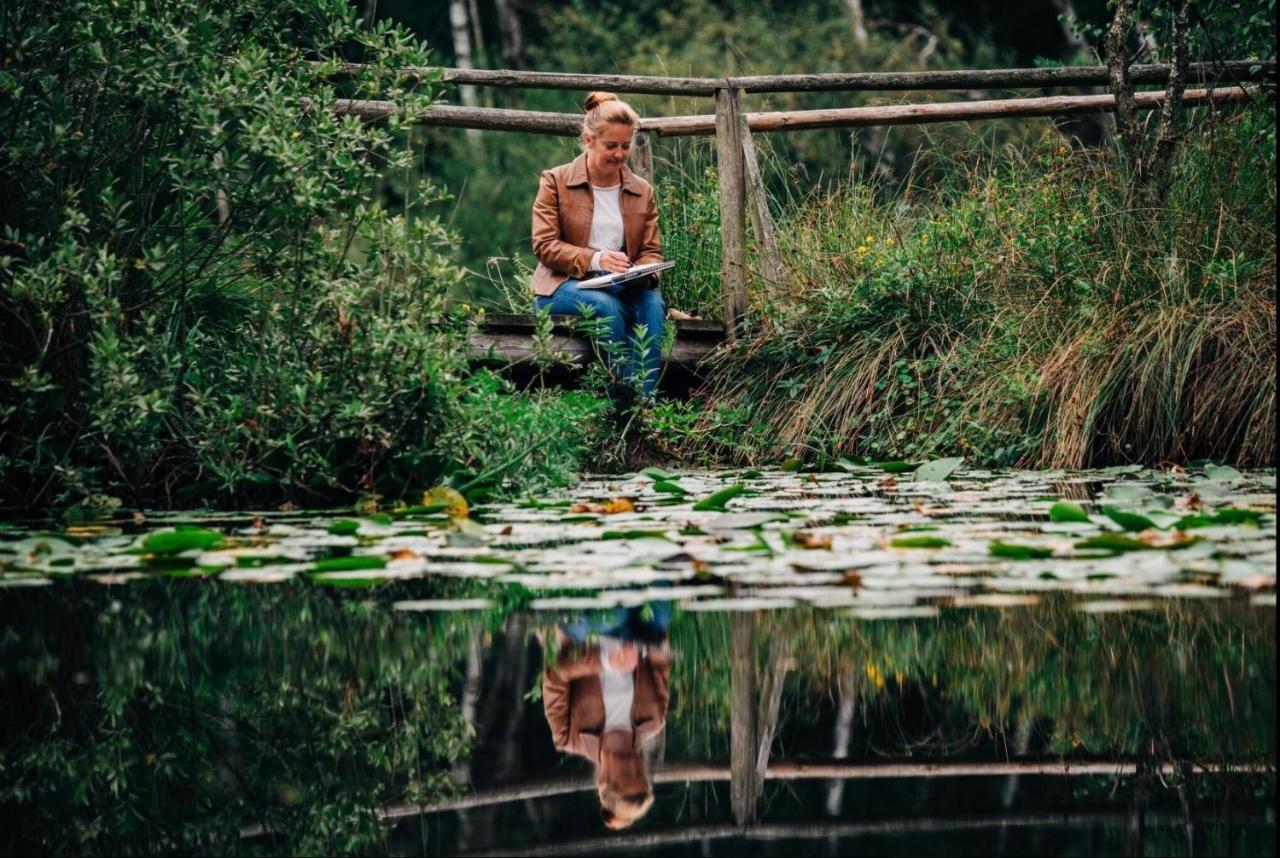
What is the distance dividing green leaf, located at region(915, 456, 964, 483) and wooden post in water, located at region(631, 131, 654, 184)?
2651mm

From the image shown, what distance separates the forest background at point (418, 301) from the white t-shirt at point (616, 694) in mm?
2574

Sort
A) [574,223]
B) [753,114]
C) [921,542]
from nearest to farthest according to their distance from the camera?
1. [921,542]
2. [574,223]
3. [753,114]

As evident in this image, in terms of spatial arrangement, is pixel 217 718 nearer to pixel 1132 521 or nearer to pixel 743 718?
pixel 743 718

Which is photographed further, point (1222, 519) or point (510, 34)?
point (510, 34)

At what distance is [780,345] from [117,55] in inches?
131

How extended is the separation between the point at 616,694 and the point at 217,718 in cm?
66

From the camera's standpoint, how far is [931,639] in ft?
9.77

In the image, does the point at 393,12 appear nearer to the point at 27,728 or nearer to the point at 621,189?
the point at 621,189

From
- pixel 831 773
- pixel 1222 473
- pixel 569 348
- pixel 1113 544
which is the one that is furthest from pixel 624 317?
pixel 831 773

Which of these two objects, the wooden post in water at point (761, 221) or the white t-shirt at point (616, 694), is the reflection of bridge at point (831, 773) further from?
the wooden post in water at point (761, 221)

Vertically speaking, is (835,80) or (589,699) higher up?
(835,80)

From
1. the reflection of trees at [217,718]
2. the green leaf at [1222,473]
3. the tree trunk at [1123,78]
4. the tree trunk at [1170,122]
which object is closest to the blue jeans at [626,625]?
the reflection of trees at [217,718]

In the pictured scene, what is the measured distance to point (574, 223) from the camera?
24.6 feet

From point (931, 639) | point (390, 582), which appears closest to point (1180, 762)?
point (931, 639)
